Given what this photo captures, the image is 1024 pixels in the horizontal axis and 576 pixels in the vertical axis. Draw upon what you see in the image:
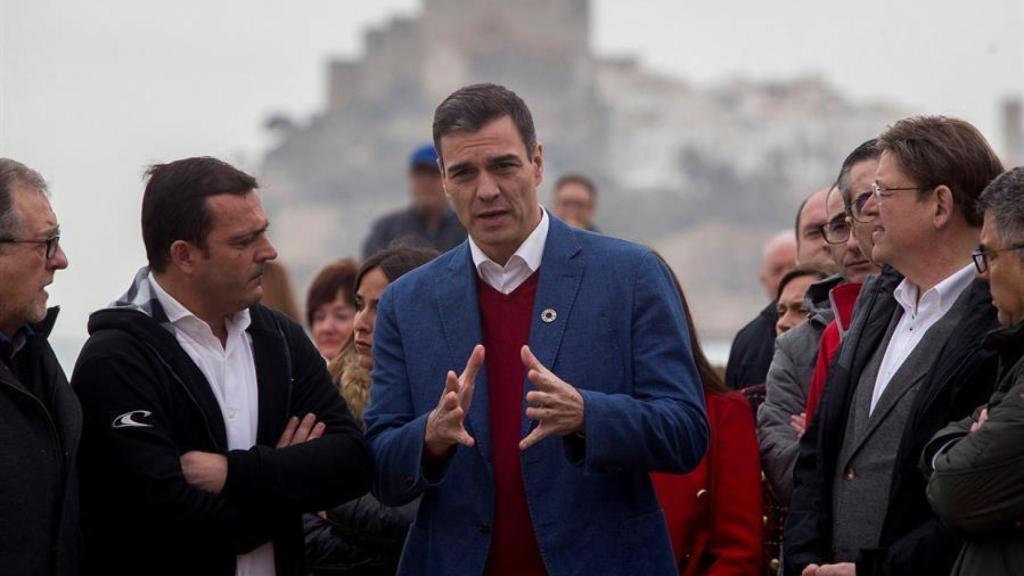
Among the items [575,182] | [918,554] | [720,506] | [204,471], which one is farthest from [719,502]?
[575,182]

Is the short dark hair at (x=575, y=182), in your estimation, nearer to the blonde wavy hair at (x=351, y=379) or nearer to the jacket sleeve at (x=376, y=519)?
the blonde wavy hair at (x=351, y=379)

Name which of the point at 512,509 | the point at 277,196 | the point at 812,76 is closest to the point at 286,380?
the point at 512,509

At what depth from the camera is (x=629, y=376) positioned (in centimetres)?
507

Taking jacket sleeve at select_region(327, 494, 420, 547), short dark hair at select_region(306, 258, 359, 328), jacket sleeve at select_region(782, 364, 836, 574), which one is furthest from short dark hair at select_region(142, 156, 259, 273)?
short dark hair at select_region(306, 258, 359, 328)

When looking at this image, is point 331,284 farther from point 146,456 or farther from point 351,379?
point 146,456

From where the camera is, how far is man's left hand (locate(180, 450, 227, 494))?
205 inches

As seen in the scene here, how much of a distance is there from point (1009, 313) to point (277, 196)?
370 ft

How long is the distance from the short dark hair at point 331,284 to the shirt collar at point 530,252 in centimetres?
261

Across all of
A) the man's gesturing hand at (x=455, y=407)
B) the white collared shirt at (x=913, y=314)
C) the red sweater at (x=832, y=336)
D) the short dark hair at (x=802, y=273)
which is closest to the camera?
the man's gesturing hand at (x=455, y=407)

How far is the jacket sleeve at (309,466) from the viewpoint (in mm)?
5242

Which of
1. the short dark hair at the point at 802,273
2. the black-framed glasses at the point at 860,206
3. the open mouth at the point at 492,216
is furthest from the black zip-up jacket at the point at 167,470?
the short dark hair at the point at 802,273

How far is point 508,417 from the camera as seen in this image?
16.8 feet

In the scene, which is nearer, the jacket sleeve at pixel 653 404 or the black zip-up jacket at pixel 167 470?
the jacket sleeve at pixel 653 404

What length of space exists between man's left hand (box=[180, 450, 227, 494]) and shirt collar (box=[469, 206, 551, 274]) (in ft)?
2.78
